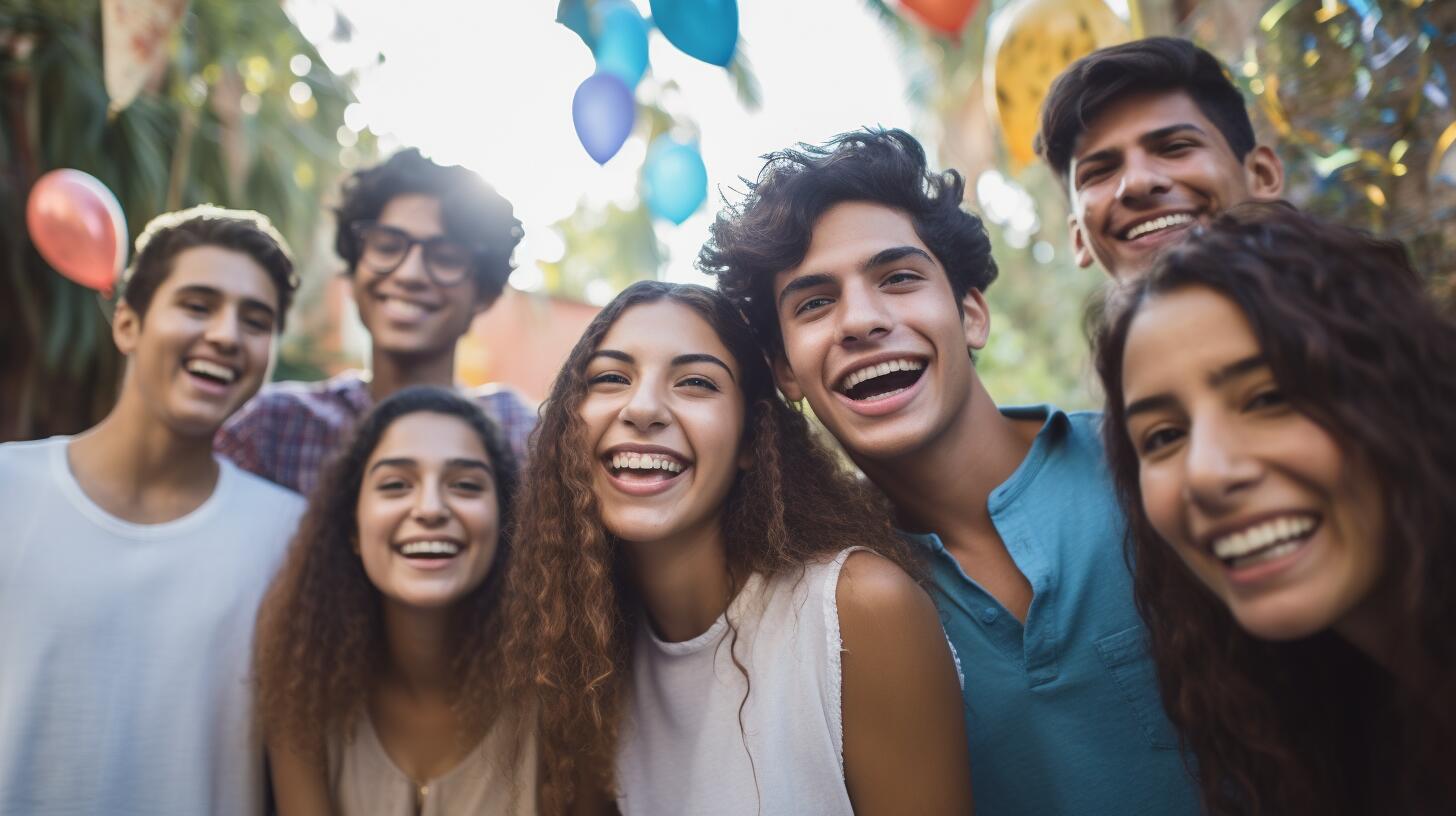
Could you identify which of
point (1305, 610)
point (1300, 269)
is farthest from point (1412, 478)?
point (1300, 269)

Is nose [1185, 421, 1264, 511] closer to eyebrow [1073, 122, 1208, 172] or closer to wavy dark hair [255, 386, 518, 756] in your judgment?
eyebrow [1073, 122, 1208, 172]

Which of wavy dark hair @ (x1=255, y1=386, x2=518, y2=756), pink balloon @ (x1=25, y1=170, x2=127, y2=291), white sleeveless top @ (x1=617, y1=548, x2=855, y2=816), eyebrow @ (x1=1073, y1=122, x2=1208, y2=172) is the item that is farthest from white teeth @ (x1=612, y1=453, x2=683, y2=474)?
pink balloon @ (x1=25, y1=170, x2=127, y2=291)

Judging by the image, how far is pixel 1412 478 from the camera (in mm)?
1289

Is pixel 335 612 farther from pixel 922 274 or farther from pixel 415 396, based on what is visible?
pixel 922 274

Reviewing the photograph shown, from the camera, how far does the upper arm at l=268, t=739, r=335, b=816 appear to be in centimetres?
263

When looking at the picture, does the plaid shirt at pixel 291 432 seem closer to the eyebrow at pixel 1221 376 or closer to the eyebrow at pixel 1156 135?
the eyebrow at pixel 1156 135

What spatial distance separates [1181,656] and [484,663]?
1.87 metres

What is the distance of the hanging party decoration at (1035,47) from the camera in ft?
10.9

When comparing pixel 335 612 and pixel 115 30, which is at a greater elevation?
pixel 115 30

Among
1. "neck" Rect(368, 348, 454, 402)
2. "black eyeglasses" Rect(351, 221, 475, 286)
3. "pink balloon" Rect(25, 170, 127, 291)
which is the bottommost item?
"neck" Rect(368, 348, 454, 402)

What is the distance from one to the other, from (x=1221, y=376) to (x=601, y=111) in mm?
2948

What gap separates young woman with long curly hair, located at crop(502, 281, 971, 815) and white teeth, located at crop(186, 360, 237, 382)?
1.14m

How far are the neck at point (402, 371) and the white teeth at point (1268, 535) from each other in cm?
296

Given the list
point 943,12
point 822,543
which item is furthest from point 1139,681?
point 943,12
